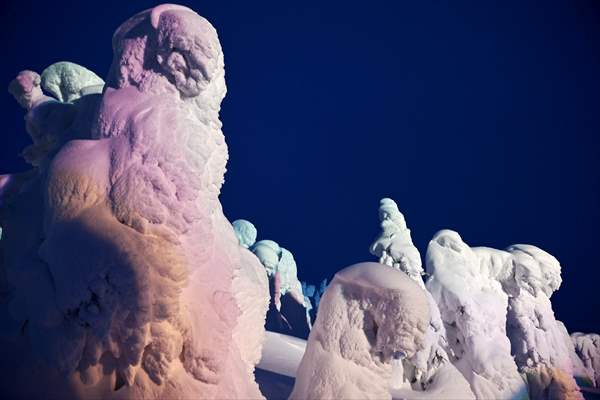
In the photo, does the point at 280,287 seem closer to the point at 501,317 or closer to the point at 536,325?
the point at 536,325

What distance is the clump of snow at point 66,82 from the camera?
2.26m

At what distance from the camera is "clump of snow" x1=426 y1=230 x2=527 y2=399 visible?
3.17 meters

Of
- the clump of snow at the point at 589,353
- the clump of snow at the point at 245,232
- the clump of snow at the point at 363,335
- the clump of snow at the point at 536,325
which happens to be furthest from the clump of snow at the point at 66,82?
the clump of snow at the point at 589,353

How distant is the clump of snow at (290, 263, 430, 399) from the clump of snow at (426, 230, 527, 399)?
64.6 inches

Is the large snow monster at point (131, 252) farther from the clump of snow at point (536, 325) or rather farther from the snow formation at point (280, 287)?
the snow formation at point (280, 287)

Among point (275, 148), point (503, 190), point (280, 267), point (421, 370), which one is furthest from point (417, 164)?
point (421, 370)

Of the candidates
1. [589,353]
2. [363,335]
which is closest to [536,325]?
[589,353]

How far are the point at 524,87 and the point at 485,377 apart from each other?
2296cm

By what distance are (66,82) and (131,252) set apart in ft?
4.91

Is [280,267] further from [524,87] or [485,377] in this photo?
[524,87]

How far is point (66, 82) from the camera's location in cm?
229

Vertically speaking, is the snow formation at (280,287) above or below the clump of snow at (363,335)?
below

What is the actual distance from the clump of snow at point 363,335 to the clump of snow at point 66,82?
162 cm

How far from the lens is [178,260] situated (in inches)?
50.9
